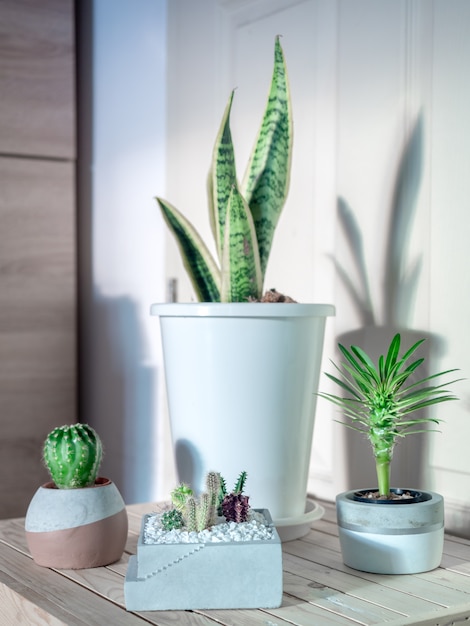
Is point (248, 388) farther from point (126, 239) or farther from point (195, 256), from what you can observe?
point (126, 239)

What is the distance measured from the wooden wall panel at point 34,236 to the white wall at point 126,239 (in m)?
0.09

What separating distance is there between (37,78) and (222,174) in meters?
0.91

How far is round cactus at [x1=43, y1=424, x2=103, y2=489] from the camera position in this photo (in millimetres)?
1082

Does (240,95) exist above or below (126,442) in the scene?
above

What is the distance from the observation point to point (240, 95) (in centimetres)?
175

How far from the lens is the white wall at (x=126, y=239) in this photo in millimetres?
2000

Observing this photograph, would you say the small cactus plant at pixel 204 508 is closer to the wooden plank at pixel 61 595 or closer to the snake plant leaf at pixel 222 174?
the wooden plank at pixel 61 595

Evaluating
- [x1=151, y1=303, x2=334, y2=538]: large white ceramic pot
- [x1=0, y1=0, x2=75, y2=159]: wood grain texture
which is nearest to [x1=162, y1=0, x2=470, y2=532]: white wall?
[x1=151, y1=303, x2=334, y2=538]: large white ceramic pot

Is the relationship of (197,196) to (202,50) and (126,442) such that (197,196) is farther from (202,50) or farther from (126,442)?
(126,442)

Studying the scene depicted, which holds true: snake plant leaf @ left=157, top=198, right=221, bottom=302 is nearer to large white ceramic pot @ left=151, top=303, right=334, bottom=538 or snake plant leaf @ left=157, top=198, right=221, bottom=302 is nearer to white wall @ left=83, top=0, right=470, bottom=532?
large white ceramic pot @ left=151, top=303, right=334, bottom=538

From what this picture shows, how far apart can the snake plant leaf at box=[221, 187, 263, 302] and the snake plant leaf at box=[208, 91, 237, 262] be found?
47mm

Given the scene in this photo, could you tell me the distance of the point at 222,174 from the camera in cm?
131

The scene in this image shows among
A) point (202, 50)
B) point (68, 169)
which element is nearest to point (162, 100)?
point (202, 50)

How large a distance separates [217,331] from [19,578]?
0.43 metres
